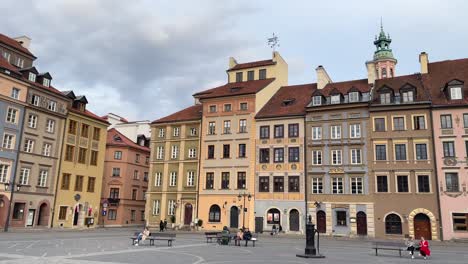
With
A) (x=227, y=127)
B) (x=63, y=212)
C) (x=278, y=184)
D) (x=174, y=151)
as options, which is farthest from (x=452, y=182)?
(x=63, y=212)

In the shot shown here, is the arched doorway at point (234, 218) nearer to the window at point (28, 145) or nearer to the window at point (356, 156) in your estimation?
the window at point (356, 156)

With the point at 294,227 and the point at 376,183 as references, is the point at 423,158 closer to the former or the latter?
the point at 376,183

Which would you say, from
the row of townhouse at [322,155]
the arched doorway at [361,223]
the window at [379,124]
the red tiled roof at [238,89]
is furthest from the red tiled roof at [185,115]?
the arched doorway at [361,223]

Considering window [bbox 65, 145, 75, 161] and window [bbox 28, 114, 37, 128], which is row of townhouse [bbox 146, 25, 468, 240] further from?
window [bbox 28, 114, 37, 128]

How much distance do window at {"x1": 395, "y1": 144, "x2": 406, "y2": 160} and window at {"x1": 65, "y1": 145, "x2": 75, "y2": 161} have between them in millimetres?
37922

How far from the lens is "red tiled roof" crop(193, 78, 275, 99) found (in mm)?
50219

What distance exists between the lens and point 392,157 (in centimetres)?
4059

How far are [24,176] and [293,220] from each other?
30.0 metres

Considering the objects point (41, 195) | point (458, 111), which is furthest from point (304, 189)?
point (41, 195)

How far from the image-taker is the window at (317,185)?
143ft

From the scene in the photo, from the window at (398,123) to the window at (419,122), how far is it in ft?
3.66

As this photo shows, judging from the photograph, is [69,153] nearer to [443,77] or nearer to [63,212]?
[63,212]

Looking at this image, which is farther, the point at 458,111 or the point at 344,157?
the point at 344,157

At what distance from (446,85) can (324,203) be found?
56.3 ft
